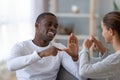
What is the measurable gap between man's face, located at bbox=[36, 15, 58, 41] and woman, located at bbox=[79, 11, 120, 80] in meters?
0.33

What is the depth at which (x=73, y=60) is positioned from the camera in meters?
2.03

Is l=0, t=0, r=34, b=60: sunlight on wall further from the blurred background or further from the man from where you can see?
the man

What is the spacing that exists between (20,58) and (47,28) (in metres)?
0.32

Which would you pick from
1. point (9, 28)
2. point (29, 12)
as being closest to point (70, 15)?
point (29, 12)

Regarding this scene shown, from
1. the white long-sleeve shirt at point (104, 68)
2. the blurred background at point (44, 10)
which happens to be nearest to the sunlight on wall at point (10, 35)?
the blurred background at point (44, 10)

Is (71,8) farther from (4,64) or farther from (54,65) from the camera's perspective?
(54,65)

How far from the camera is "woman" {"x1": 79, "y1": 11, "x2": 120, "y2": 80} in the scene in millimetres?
1679

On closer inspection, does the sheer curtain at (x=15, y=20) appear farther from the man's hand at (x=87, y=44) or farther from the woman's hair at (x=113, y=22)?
the woman's hair at (x=113, y=22)

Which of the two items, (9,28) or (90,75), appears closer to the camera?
(90,75)

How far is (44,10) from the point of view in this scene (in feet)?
13.7

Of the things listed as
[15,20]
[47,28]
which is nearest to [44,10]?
[15,20]

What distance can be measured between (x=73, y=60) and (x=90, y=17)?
216 centimetres

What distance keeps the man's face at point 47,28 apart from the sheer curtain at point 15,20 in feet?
4.62

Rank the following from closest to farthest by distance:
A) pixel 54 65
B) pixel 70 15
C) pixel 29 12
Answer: pixel 54 65
pixel 29 12
pixel 70 15
